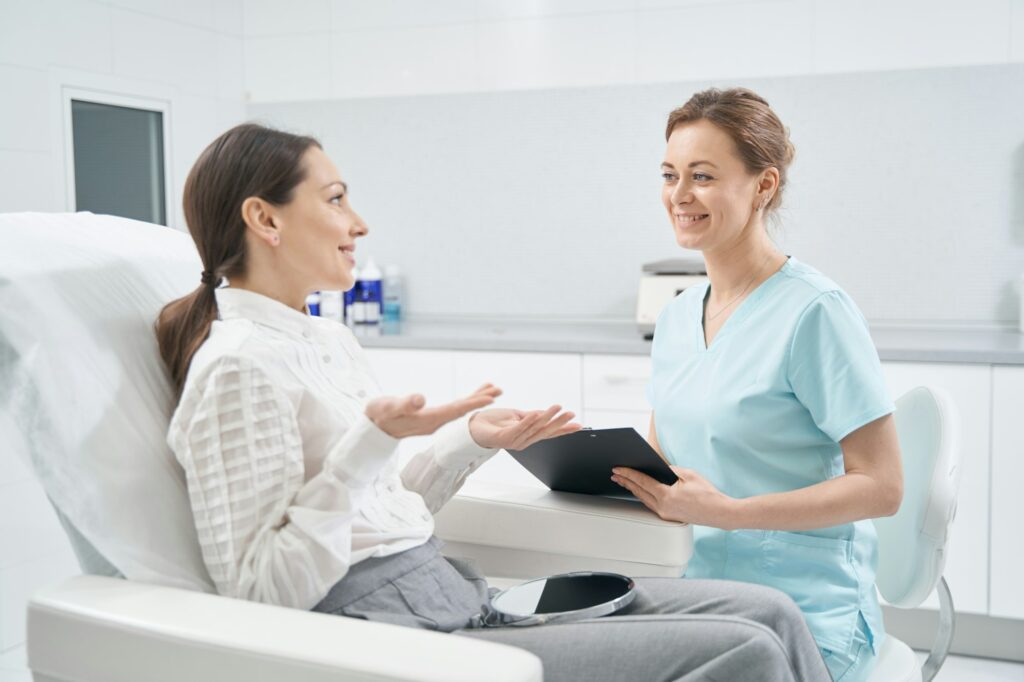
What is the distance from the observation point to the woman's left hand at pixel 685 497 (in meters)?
1.48

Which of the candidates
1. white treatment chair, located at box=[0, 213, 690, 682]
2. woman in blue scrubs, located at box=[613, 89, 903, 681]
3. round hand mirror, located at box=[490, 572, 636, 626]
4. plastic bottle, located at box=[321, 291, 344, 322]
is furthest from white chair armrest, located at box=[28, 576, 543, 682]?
plastic bottle, located at box=[321, 291, 344, 322]

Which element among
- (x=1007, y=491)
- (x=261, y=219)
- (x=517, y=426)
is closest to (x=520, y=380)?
(x=1007, y=491)

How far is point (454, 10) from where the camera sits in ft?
11.1

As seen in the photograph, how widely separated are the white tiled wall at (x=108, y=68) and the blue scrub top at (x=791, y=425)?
204cm

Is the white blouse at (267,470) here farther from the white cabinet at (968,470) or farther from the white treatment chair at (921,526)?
the white cabinet at (968,470)

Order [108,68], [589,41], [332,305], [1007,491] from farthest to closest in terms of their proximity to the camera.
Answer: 1. [332,305]
2. [589,41]
3. [108,68]
4. [1007,491]

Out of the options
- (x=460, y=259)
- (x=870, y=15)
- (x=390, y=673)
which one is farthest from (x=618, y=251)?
(x=390, y=673)

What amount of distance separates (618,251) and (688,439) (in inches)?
68.2

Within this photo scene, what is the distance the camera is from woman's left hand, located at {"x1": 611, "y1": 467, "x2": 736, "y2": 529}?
1.48 meters

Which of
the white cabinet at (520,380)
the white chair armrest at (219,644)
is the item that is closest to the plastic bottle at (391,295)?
the white cabinet at (520,380)

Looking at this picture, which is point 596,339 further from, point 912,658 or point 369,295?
point 912,658

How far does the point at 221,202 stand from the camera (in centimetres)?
134

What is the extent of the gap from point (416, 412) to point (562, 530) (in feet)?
1.74

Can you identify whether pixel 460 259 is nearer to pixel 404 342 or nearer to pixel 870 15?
pixel 404 342
